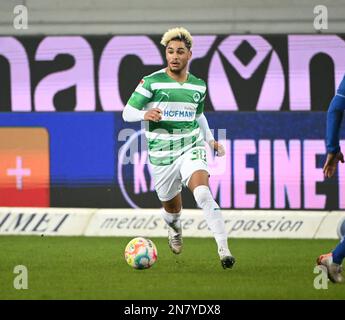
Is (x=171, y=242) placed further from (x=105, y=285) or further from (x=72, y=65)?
(x=72, y=65)

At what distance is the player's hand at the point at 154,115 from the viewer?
32.1ft

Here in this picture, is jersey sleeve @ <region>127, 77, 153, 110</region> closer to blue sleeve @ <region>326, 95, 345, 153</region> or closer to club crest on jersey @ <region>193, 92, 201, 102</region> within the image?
club crest on jersey @ <region>193, 92, 201, 102</region>

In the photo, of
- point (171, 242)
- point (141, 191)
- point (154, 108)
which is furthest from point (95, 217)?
point (154, 108)

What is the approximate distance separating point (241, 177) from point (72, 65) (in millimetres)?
2613

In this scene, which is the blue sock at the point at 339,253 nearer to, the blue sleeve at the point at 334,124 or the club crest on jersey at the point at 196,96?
the blue sleeve at the point at 334,124

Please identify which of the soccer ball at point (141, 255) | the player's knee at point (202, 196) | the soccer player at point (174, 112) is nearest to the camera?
the player's knee at point (202, 196)

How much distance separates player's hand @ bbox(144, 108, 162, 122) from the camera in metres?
9.79

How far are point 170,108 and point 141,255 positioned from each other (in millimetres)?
1452

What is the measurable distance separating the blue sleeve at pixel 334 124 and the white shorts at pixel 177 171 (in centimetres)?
206

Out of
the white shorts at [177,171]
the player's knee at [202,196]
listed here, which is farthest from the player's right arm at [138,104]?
the player's knee at [202,196]

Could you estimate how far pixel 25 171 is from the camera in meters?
14.4

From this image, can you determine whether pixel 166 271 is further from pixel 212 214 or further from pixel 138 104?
pixel 138 104

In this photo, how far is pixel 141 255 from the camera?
1009 cm

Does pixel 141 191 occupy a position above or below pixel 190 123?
below
